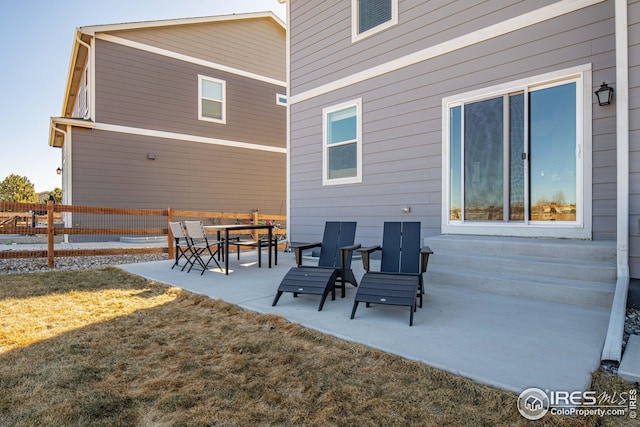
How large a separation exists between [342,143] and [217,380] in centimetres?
521

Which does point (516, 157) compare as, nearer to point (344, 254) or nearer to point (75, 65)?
point (344, 254)

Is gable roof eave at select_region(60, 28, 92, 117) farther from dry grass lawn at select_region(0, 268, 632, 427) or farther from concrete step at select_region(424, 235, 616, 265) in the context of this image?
concrete step at select_region(424, 235, 616, 265)

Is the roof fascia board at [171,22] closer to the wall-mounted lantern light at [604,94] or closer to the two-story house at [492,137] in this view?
the two-story house at [492,137]

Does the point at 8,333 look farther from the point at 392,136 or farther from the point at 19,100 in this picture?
the point at 19,100

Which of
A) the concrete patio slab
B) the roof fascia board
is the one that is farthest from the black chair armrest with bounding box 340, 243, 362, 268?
the roof fascia board

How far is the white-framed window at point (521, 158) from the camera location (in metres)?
4.21

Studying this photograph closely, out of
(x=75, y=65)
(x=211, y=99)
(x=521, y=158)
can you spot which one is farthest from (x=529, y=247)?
(x=75, y=65)

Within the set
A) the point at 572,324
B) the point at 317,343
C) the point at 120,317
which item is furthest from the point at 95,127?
the point at 572,324

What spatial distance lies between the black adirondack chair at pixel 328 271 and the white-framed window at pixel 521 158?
1.71 metres

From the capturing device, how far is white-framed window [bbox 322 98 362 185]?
6459mm

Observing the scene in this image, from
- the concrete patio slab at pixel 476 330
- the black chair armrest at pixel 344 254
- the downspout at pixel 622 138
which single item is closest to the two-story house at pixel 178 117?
the concrete patio slab at pixel 476 330

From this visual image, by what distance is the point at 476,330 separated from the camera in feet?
9.65

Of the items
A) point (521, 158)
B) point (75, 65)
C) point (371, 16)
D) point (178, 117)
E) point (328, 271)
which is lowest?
point (328, 271)

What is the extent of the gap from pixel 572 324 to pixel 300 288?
8.10 ft
